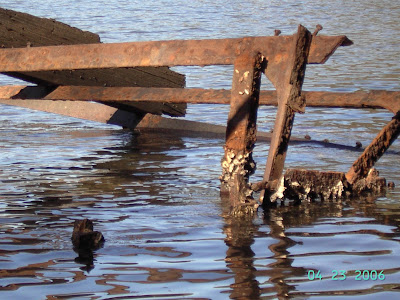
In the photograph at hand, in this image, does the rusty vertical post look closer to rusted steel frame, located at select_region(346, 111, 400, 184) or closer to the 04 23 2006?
rusted steel frame, located at select_region(346, 111, 400, 184)

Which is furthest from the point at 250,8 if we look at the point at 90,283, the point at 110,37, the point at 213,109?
the point at 90,283

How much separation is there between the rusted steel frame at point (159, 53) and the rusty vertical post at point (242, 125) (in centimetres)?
10

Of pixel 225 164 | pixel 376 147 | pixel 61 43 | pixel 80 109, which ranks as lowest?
pixel 225 164

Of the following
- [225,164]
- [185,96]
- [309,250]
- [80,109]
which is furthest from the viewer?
[80,109]

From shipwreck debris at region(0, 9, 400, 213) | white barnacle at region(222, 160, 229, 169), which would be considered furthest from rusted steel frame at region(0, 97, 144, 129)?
white barnacle at region(222, 160, 229, 169)

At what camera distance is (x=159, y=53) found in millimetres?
5188

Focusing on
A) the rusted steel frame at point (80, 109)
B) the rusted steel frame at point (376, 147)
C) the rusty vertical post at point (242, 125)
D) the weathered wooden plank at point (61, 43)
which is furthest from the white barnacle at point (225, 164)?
the rusted steel frame at point (80, 109)

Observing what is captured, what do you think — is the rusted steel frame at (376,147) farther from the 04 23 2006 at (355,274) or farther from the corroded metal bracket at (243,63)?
the 04 23 2006 at (355,274)

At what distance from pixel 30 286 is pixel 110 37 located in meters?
17.9

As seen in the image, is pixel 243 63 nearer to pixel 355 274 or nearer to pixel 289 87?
pixel 289 87

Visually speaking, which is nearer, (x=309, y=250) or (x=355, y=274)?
(x=355, y=274)

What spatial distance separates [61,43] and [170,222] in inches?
120

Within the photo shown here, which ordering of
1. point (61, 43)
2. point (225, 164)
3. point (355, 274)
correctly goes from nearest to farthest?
point (355, 274) < point (225, 164) < point (61, 43)

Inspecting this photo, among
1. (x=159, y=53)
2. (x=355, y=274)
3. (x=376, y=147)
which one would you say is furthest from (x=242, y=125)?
(x=355, y=274)
